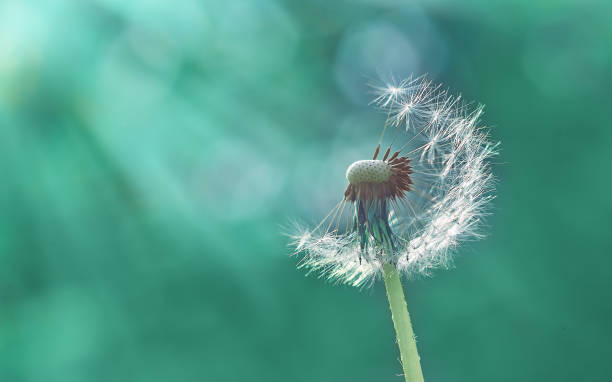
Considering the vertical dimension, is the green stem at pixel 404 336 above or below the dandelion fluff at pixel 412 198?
below

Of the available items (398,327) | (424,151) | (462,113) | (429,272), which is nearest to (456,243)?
(429,272)

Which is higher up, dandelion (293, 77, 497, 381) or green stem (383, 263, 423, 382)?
dandelion (293, 77, 497, 381)

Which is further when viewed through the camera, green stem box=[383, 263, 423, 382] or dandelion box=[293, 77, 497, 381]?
dandelion box=[293, 77, 497, 381]

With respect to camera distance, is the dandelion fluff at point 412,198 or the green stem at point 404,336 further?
the dandelion fluff at point 412,198

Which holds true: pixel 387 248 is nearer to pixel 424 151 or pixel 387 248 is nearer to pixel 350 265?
pixel 350 265

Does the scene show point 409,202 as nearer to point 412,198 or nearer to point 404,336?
point 412,198

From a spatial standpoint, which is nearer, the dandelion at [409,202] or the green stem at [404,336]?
the green stem at [404,336]

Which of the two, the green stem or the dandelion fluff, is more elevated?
the dandelion fluff
